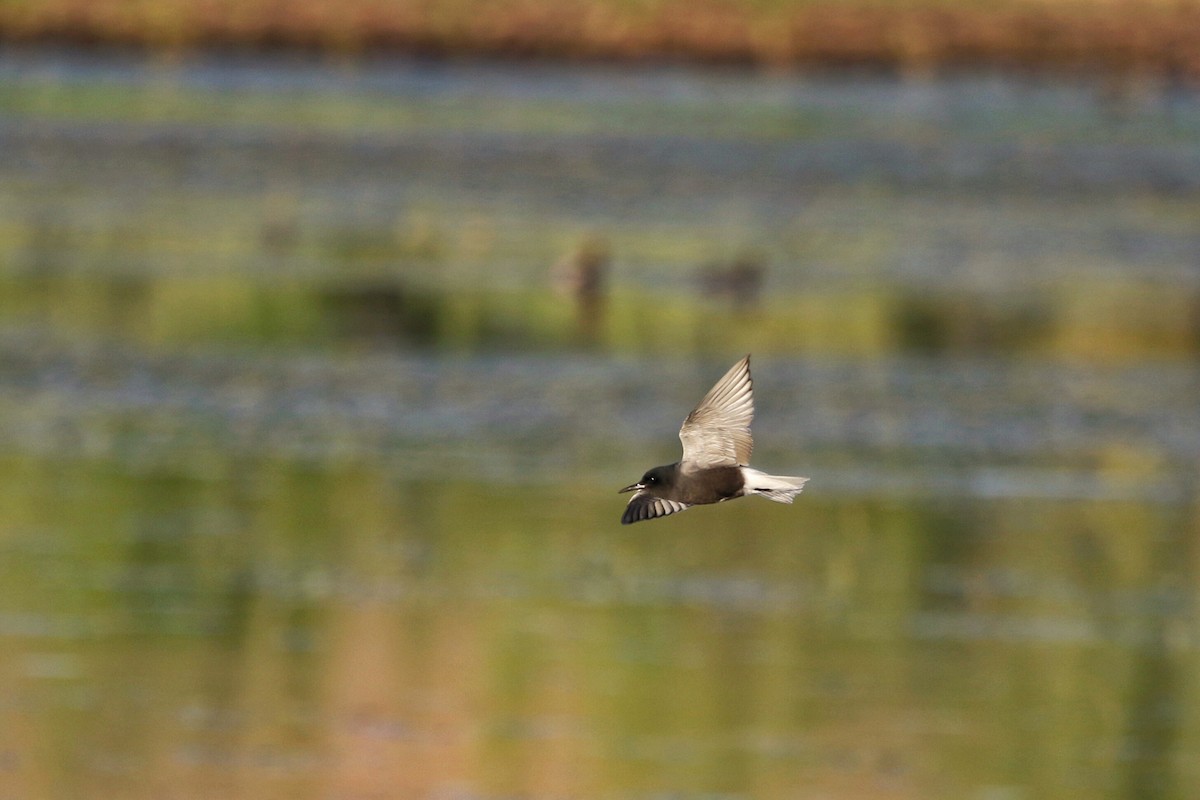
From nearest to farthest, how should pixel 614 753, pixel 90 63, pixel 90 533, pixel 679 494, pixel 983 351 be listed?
pixel 679 494
pixel 614 753
pixel 90 533
pixel 983 351
pixel 90 63

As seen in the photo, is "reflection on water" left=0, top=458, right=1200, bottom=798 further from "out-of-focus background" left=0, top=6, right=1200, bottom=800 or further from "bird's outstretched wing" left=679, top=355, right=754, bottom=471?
"bird's outstretched wing" left=679, top=355, right=754, bottom=471

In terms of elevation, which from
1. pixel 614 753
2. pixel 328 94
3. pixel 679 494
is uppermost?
pixel 328 94

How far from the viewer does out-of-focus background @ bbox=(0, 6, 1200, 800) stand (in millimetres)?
9938

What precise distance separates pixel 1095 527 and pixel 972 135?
27.4 m

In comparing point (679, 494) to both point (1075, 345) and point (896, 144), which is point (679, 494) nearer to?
point (1075, 345)

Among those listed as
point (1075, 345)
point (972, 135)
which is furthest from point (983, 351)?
point (972, 135)

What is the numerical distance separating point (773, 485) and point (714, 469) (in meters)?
0.50

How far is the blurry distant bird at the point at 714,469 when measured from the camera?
6.25m

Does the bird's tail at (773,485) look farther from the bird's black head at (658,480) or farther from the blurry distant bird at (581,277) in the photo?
the blurry distant bird at (581,277)

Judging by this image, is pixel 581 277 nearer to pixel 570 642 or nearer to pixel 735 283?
pixel 735 283

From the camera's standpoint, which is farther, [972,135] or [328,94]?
[328,94]

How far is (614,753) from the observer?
9.68 m

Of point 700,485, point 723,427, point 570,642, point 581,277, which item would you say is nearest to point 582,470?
point 570,642

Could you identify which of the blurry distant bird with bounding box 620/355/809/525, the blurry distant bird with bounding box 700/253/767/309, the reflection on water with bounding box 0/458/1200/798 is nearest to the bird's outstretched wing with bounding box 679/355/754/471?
the blurry distant bird with bounding box 620/355/809/525
